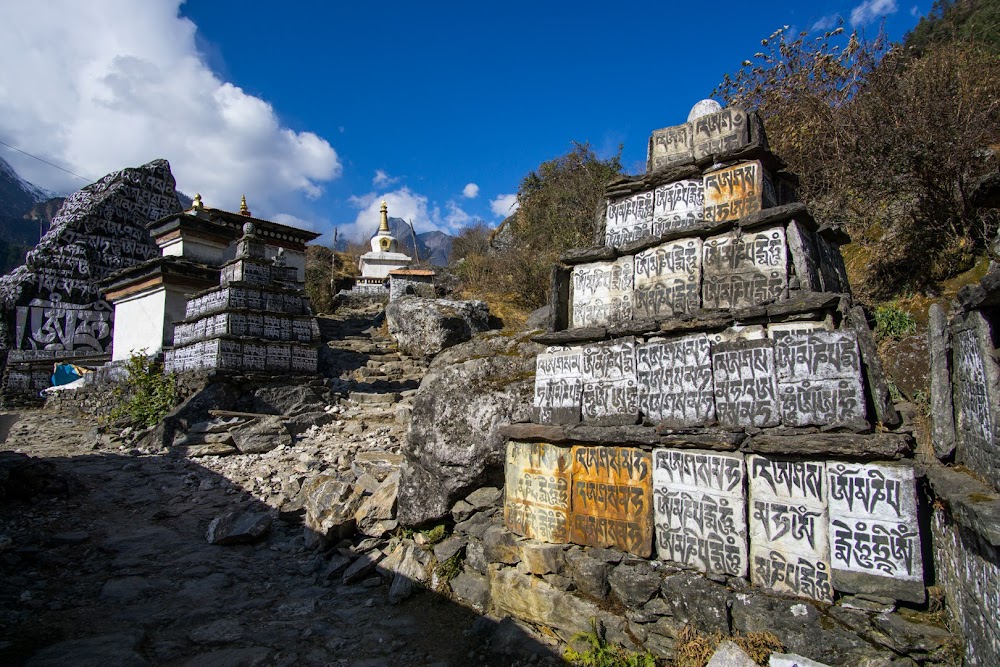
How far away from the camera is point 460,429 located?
6156 millimetres

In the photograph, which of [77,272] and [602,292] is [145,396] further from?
[77,272]

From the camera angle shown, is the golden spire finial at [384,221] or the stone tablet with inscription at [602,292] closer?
the stone tablet with inscription at [602,292]

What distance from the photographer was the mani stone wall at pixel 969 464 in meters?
2.61

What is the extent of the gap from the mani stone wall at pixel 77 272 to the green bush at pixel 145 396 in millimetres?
7540

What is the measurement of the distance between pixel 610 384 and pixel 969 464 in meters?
2.52

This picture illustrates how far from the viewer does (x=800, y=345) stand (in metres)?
3.97

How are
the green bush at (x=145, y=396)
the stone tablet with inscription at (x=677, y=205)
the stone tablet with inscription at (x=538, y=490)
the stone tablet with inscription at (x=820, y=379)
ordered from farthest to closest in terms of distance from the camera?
1. the green bush at (x=145, y=396)
2. the stone tablet with inscription at (x=677, y=205)
3. the stone tablet with inscription at (x=538, y=490)
4. the stone tablet with inscription at (x=820, y=379)

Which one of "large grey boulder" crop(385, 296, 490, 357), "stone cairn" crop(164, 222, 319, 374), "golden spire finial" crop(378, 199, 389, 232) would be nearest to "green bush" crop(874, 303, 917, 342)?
"large grey boulder" crop(385, 296, 490, 357)

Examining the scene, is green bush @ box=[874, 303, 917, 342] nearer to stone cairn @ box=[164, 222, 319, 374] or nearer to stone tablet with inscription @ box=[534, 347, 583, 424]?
stone tablet with inscription @ box=[534, 347, 583, 424]

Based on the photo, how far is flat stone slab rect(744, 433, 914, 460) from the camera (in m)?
3.37

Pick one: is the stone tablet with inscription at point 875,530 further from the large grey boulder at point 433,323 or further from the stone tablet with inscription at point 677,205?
the large grey boulder at point 433,323

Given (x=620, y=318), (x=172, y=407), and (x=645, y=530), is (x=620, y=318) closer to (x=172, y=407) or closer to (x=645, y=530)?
(x=645, y=530)

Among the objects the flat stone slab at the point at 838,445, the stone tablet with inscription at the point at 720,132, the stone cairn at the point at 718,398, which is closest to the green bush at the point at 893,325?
the stone cairn at the point at 718,398

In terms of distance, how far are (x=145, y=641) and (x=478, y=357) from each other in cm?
413
